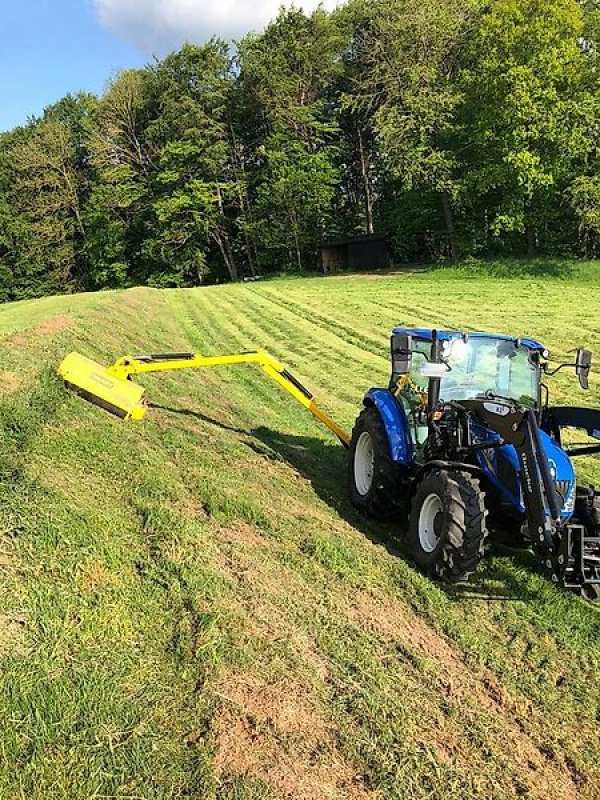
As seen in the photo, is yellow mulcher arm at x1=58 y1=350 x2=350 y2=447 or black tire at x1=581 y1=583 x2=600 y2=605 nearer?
black tire at x1=581 y1=583 x2=600 y2=605

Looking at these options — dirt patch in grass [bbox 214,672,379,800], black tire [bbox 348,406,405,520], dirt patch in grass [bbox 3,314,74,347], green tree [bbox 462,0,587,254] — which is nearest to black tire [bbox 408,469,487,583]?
black tire [bbox 348,406,405,520]

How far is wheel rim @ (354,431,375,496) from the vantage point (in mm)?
7906

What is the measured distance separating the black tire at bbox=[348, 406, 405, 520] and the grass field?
21cm

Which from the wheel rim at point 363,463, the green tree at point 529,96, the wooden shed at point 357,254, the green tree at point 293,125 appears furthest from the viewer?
the green tree at point 293,125

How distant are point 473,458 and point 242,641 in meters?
2.67

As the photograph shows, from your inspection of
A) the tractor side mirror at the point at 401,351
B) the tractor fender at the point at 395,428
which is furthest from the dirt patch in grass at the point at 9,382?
the tractor side mirror at the point at 401,351

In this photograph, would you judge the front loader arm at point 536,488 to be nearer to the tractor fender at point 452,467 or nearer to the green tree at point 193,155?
the tractor fender at point 452,467

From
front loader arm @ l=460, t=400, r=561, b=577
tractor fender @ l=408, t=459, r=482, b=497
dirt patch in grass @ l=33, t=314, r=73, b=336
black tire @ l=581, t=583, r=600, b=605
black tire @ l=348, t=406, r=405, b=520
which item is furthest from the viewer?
dirt patch in grass @ l=33, t=314, r=73, b=336

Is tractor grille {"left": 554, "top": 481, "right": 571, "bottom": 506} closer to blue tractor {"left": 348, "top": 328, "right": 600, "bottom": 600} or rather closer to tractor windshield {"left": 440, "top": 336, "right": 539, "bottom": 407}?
blue tractor {"left": 348, "top": 328, "right": 600, "bottom": 600}

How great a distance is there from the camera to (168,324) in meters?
21.8

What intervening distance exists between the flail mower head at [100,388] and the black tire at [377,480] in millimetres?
2438

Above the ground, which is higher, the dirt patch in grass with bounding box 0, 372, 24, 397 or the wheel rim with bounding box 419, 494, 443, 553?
the dirt patch in grass with bounding box 0, 372, 24, 397

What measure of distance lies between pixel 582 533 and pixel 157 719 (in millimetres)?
3027

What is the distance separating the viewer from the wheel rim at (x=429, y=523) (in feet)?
20.7
